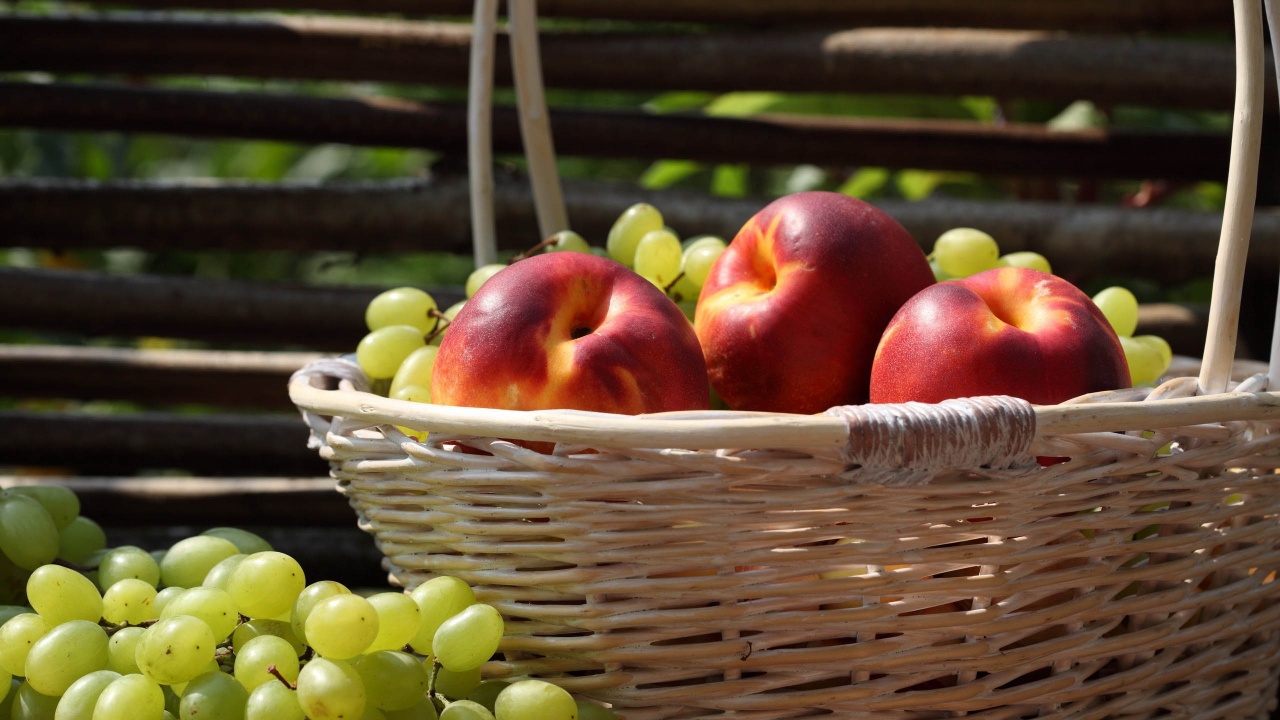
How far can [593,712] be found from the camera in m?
0.54

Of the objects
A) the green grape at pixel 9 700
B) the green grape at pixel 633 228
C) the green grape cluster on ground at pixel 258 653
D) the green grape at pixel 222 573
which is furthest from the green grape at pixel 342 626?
the green grape at pixel 633 228

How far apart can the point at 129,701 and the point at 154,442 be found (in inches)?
37.5

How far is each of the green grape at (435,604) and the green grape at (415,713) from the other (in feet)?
0.12

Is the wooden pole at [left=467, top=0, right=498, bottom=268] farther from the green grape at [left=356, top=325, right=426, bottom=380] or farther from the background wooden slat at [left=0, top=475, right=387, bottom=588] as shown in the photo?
the background wooden slat at [left=0, top=475, right=387, bottom=588]

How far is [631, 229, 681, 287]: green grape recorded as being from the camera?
79 centimetres

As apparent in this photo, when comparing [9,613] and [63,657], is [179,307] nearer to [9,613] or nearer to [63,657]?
[9,613]

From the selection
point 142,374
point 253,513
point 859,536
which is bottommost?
point 253,513

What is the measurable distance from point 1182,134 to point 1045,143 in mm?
185

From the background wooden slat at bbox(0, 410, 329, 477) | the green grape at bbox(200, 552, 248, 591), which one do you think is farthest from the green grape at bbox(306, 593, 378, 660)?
the background wooden slat at bbox(0, 410, 329, 477)

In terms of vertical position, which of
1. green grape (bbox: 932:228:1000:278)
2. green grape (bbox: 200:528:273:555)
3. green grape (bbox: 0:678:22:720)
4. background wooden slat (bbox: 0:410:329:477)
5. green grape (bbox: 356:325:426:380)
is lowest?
background wooden slat (bbox: 0:410:329:477)

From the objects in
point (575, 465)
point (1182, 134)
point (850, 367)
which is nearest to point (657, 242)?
point (850, 367)

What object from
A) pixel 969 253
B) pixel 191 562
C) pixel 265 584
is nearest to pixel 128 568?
pixel 191 562

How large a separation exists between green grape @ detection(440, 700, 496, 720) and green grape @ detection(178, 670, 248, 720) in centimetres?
10

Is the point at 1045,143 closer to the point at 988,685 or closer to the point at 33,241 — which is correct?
the point at 988,685
